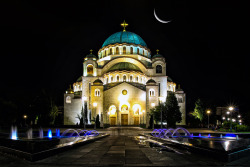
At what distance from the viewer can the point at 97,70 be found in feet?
175

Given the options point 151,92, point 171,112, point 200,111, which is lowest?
point 200,111

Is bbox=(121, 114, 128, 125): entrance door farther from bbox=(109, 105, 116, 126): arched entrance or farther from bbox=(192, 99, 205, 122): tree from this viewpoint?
bbox=(192, 99, 205, 122): tree

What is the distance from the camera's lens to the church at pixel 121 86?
45619 mm

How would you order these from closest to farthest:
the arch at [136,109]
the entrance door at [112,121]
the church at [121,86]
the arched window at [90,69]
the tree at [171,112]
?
the tree at [171,112]
the church at [121,86]
the arch at [136,109]
the entrance door at [112,121]
the arched window at [90,69]

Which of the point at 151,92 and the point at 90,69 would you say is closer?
the point at 151,92

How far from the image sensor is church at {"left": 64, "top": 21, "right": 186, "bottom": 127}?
45619mm

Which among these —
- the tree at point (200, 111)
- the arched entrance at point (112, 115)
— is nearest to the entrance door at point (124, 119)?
the arched entrance at point (112, 115)

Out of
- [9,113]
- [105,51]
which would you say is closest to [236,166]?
[9,113]

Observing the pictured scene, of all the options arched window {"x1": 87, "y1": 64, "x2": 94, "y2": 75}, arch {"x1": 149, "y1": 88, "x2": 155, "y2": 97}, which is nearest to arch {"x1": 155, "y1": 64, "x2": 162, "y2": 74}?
arch {"x1": 149, "y1": 88, "x2": 155, "y2": 97}

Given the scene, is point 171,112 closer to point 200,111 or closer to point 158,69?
point 200,111

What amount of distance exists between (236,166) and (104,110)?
40.1 metres

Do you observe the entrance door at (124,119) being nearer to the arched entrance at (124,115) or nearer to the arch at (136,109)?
the arched entrance at (124,115)

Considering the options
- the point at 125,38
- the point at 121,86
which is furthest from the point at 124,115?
the point at 125,38

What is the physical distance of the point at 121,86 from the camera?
152 feet
